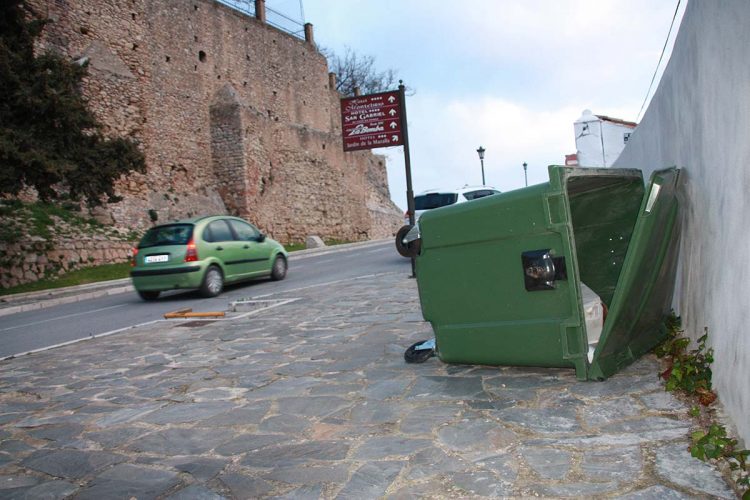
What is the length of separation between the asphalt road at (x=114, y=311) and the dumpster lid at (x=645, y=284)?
6656mm

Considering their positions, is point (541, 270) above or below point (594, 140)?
below

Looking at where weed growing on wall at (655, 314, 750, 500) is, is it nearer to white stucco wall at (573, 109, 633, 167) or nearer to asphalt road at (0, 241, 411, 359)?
asphalt road at (0, 241, 411, 359)

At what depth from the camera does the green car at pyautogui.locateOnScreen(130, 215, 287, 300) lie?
11.9 metres

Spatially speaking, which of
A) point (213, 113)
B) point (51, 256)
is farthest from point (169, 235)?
point (213, 113)

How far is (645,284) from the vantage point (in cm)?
377

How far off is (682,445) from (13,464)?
361cm

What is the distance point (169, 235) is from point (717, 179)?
10847 mm

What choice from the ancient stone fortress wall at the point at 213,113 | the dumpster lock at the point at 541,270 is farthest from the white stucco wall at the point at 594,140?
the dumpster lock at the point at 541,270

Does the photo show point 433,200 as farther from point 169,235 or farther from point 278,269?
point 169,235

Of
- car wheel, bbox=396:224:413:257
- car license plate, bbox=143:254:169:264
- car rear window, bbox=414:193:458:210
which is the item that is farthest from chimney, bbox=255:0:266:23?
car wheel, bbox=396:224:413:257

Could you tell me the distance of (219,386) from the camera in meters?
4.86

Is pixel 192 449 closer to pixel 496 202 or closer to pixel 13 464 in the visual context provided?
pixel 13 464

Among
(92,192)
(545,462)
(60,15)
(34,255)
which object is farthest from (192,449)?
(60,15)

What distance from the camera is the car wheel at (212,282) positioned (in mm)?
12102
